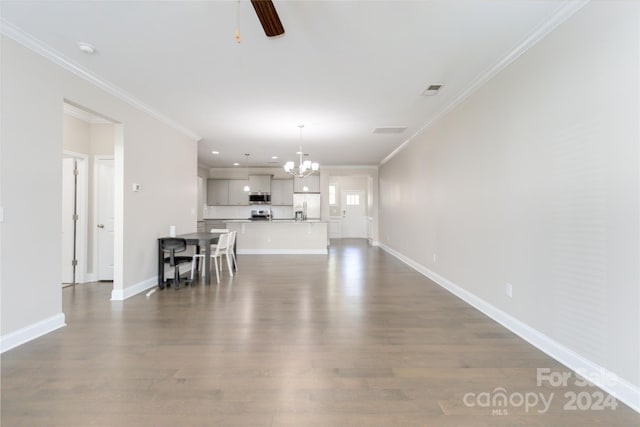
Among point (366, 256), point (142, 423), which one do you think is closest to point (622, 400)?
point (142, 423)

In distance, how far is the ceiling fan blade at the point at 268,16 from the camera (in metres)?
1.91

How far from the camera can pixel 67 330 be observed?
9.77 feet

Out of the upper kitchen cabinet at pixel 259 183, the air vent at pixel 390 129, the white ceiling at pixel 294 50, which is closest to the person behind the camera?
the white ceiling at pixel 294 50

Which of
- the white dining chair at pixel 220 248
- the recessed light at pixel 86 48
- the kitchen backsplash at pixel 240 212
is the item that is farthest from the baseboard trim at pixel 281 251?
the recessed light at pixel 86 48

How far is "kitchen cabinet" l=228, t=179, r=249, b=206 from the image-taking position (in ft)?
33.8

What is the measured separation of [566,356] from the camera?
2311 mm

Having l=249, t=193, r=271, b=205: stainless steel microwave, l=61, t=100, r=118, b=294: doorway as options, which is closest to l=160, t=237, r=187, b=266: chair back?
l=61, t=100, r=118, b=294: doorway

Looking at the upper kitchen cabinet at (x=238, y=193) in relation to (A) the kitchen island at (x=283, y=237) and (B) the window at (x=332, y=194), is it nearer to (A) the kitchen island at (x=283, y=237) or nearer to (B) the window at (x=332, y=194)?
(A) the kitchen island at (x=283, y=237)

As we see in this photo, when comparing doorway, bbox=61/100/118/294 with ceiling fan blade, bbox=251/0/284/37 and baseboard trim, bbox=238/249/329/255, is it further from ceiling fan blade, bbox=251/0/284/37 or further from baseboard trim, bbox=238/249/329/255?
ceiling fan blade, bbox=251/0/284/37

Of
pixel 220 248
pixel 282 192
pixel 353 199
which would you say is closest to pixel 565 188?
pixel 220 248

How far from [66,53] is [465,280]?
16.7 ft

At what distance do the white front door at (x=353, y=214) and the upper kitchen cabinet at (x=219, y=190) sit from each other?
5075 millimetres

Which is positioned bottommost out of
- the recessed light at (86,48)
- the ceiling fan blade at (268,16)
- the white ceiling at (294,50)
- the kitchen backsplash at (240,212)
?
the kitchen backsplash at (240,212)

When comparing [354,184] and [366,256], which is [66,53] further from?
[354,184]
